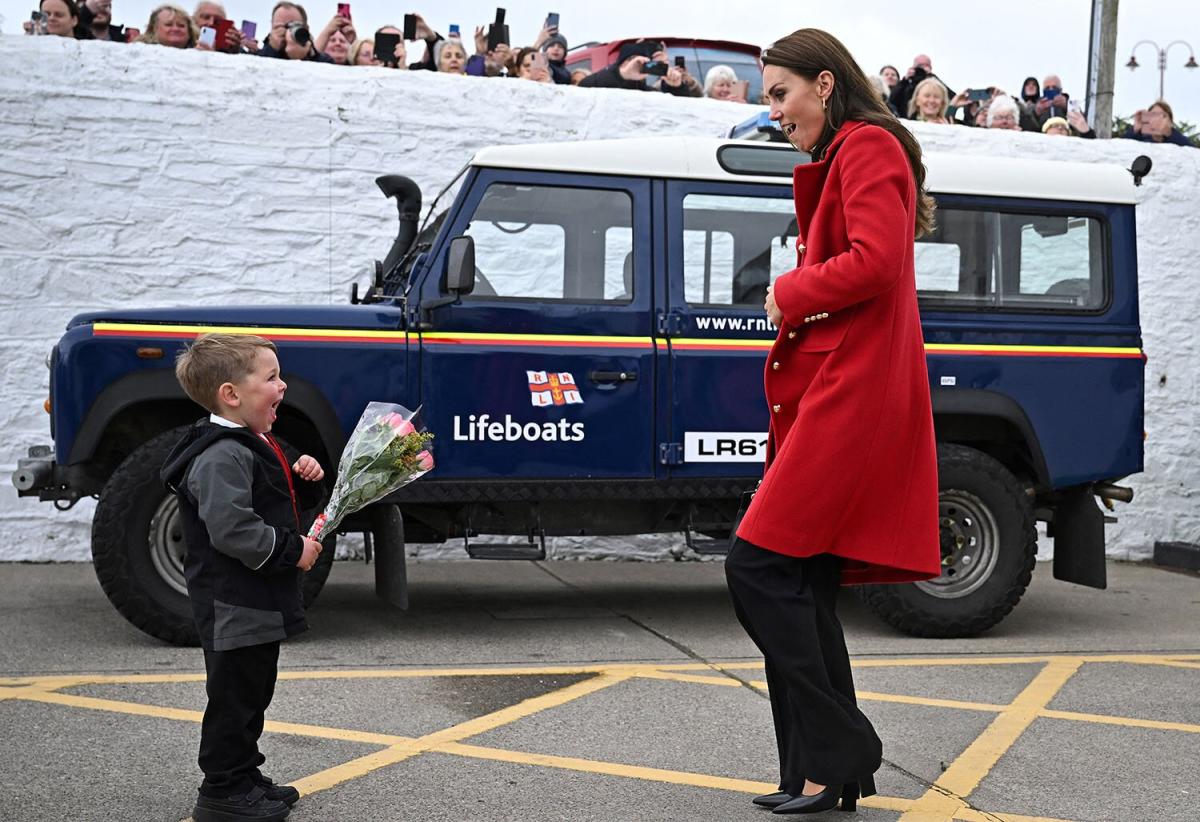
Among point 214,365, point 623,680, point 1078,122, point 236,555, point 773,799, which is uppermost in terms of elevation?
point 1078,122

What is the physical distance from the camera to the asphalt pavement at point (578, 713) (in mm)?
3830

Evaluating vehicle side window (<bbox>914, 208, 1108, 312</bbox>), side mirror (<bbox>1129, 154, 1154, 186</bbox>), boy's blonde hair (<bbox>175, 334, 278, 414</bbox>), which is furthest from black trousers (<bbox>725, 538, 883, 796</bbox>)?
side mirror (<bbox>1129, 154, 1154, 186</bbox>)

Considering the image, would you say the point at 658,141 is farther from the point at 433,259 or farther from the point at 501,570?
the point at 501,570

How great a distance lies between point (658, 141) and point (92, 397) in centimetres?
281

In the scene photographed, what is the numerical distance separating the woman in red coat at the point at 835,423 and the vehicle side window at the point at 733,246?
292 cm

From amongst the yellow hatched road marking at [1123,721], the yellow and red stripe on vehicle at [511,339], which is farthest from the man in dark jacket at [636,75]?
the yellow hatched road marking at [1123,721]

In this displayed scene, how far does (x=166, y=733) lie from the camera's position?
4.45m

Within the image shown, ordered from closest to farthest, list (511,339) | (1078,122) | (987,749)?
(987,749), (511,339), (1078,122)

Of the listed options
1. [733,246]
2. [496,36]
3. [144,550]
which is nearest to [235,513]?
[144,550]

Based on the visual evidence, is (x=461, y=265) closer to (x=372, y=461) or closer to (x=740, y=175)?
(x=740, y=175)

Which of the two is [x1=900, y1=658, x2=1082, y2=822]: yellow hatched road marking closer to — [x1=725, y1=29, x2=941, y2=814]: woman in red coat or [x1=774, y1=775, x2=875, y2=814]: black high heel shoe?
[x1=774, y1=775, x2=875, y2=814]: black high heel shoe

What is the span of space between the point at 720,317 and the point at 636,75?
14.0ft

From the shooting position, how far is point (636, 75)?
33.6ft

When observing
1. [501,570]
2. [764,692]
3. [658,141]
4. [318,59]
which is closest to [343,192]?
[318,59]
